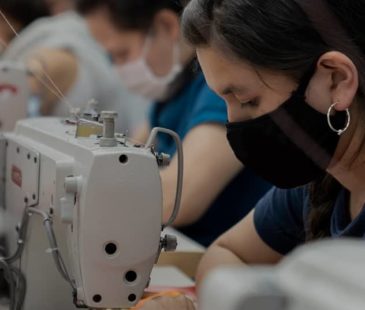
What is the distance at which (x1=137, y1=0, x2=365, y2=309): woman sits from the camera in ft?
3.44

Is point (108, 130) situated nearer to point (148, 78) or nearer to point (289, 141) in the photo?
point (289, 141)

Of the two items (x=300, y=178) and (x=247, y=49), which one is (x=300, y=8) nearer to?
(x=247, y=49)

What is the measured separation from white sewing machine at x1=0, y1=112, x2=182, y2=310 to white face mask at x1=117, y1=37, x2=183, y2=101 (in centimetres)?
105

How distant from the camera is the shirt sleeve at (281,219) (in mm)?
1396

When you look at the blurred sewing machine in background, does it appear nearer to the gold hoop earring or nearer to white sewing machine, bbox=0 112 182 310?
white sewing machine, bbox=0 112 182 310

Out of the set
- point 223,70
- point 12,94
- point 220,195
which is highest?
point 223,70

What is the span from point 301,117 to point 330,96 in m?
0.05

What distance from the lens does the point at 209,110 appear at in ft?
5.87

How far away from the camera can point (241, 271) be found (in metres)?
0.46

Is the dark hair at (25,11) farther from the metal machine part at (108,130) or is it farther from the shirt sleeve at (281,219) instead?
the metal machine part at (108,130)

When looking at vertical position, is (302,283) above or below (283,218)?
above

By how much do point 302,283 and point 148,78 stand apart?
6.37ft

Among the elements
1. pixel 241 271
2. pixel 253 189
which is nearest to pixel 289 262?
pixel 241 271

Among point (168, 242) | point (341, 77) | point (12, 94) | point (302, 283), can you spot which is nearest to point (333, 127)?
point (341, 77)
